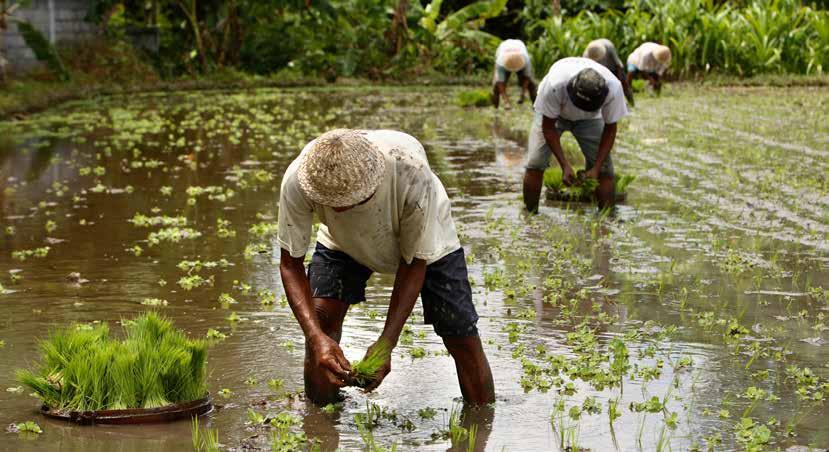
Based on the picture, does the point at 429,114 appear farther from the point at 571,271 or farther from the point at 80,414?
the point at 80,414

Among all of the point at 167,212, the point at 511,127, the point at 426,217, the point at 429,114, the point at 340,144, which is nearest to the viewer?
the point at 340,144

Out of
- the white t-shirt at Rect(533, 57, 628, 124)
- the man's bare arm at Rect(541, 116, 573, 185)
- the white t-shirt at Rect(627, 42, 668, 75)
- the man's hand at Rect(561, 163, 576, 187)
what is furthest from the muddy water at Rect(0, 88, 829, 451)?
the white t-shirt at Rect(627, 42, 668, 75)

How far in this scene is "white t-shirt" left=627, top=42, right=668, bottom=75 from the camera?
74.1ft

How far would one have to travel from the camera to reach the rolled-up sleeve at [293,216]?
493 cm

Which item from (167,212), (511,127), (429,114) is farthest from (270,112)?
(167,212)

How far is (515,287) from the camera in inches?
324

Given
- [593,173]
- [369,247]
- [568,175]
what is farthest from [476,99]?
[369,247]

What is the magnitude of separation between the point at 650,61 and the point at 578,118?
13200 mm

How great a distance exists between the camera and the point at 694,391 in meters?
5.92

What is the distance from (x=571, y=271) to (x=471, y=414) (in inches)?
126

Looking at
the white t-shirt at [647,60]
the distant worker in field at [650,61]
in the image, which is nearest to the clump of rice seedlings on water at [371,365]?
the distant worker in field at [650,61]

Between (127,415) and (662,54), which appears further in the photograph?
(662,54)

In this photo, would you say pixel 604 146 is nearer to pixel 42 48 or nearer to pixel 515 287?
pixel 515 287

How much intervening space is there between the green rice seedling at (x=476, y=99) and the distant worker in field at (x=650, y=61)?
254 centimetres
